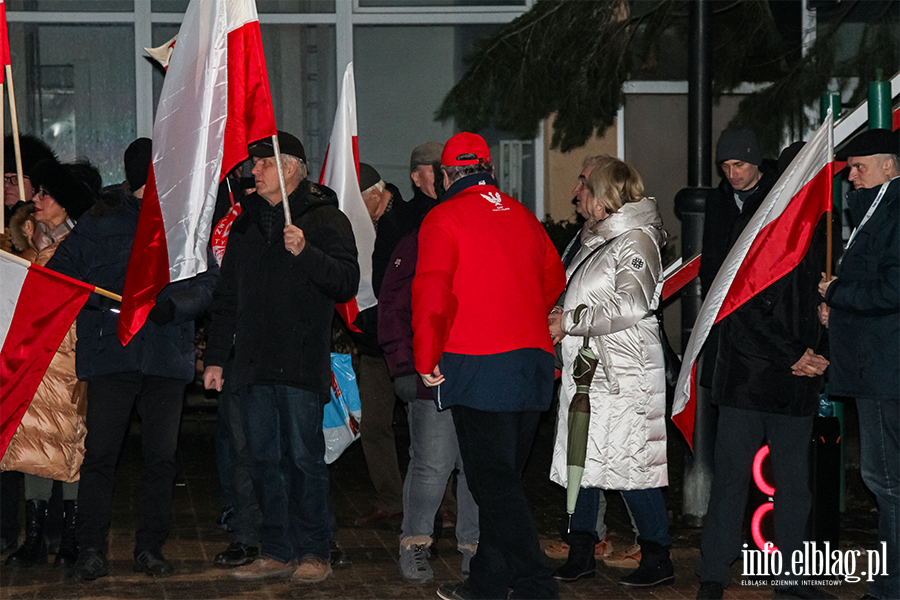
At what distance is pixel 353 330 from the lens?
7.05 meters

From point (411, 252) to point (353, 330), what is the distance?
3.91 ft

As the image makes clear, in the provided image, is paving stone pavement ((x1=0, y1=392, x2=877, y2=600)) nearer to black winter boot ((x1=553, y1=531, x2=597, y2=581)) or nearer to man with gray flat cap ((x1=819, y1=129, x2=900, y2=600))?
black winter boot ((x1=553, y1=531, x2=597, y2=581))

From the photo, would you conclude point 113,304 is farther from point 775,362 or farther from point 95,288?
point 775,362

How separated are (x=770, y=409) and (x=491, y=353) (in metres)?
1.30

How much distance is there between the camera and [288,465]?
593 centimetres

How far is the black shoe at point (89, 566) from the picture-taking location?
584cm

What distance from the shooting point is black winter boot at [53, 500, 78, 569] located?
20.2 feet

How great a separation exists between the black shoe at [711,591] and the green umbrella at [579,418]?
0.77 m

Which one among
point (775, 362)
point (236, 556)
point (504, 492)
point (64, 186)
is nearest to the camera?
point (504, 492)

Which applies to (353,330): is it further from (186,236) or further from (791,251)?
(791,251)

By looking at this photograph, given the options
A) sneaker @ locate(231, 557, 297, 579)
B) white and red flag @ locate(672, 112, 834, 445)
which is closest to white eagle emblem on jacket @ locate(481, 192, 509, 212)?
white and red flag @ locate(672, 112, 834, 445)

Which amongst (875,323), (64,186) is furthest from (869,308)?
(64,186)

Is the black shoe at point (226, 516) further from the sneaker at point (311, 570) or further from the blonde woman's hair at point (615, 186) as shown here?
the blonde woman's hair at point (615, 186)

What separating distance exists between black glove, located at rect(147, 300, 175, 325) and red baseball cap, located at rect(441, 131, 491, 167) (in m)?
1.63
